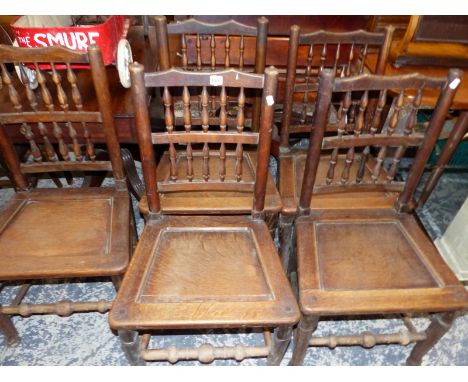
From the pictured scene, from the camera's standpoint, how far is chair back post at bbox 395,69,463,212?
3.55 ft

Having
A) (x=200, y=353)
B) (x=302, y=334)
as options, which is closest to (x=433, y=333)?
(x=302, y=334)

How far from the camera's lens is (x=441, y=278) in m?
1.21

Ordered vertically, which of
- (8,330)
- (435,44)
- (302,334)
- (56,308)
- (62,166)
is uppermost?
(435,44)

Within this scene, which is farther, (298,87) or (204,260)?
(298,87)

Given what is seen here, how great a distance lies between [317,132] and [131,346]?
3.18 ft

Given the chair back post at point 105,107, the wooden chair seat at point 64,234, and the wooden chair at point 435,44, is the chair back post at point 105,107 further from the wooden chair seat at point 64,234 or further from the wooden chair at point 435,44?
the wooden chair at point 435,44

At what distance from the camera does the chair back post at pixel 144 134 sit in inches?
40.7

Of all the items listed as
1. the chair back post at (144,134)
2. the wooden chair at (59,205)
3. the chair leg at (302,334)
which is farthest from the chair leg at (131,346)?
the chair leg at (302,334)

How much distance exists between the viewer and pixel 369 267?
4.10ft

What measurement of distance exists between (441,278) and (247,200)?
0.75 m

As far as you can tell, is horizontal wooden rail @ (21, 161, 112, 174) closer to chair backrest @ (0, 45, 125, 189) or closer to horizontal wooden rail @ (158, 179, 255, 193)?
chair backrest @ (0, 45, 125, 189)

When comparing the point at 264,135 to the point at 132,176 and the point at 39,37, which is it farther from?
the point at 132,176
